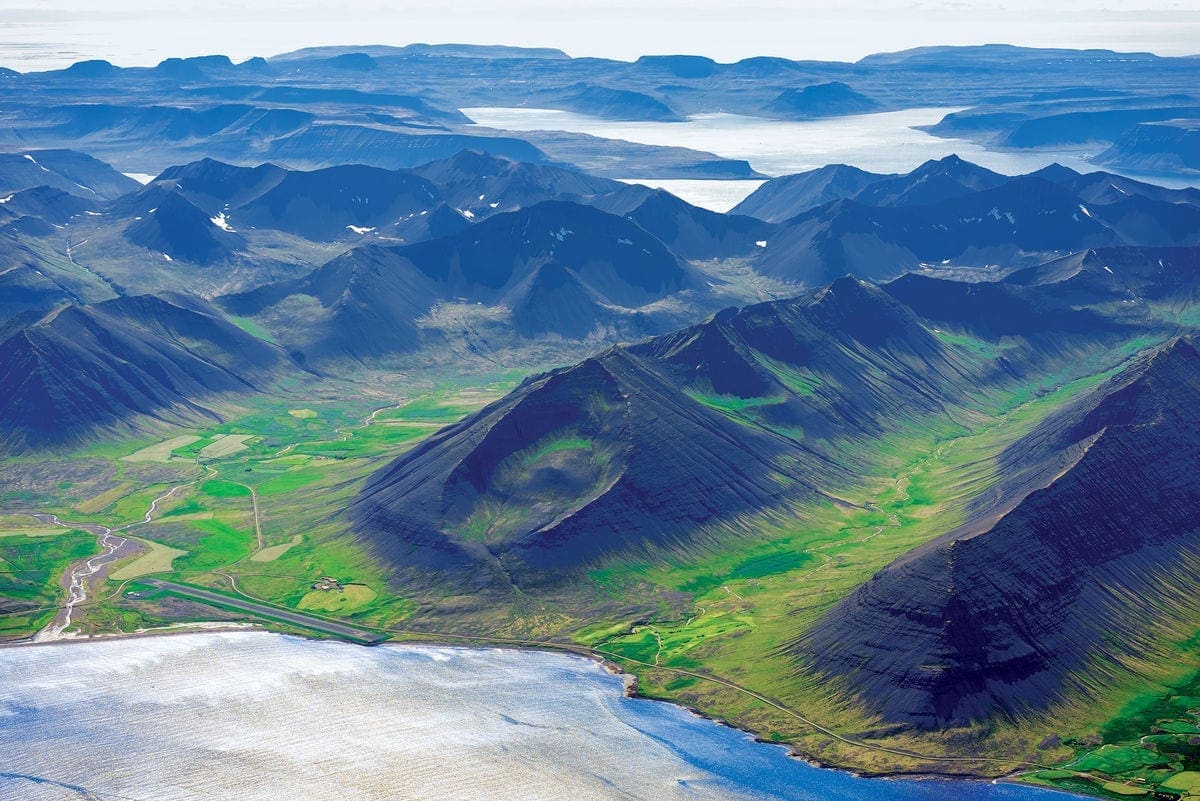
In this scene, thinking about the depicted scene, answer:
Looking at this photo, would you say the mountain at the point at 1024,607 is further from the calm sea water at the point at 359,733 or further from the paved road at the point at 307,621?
the paved road at the point at 307,621

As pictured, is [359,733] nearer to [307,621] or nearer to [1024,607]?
[307,621]

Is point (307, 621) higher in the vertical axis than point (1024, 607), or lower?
lower

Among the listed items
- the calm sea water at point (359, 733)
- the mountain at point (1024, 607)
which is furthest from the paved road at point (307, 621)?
the mountain at point (1024, 607)

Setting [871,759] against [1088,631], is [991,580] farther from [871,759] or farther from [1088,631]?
[871,759]

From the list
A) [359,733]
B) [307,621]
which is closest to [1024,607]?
[359,733]

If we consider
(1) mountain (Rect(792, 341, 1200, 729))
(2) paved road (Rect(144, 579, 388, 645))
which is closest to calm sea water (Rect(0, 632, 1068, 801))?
(2) paved road (Rect(144, 579, 388, 645))

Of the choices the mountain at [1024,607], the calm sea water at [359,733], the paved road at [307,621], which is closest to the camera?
the calm sea water at [359,733]

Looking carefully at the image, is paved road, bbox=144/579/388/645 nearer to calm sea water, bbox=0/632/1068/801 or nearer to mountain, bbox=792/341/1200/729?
calm sea water, bbox=0/632/1068/801
